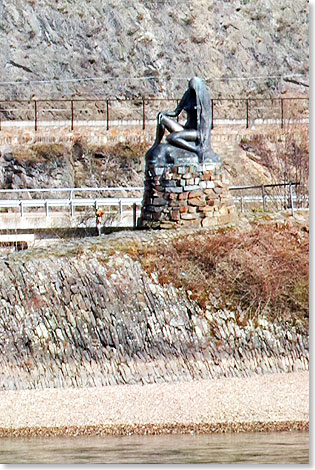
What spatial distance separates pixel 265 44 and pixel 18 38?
42.1 ft

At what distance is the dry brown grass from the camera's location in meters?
31.3

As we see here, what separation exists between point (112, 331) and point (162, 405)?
3043 mm

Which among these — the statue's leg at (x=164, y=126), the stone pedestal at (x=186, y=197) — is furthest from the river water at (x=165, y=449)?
the statue's leg at (x=164, y=126)

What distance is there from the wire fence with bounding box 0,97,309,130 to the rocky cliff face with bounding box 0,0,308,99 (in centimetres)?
92

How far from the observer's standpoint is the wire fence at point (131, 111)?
6681cm

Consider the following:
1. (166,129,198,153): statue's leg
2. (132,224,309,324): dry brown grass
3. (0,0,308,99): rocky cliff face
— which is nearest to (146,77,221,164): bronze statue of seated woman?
(166,129,198,153): statue's leg

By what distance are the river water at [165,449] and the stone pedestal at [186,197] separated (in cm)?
925

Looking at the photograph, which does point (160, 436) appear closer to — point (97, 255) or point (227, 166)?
point (97, 255)

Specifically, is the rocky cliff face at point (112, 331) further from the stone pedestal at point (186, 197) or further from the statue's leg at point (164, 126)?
the statue's leg at point (164, 126)

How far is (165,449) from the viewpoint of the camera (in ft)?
78.4

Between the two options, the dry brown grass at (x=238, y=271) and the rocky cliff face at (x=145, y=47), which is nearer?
the dry brown grass at (x=238, y=271)

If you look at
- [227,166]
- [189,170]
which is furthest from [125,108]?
[189,170]

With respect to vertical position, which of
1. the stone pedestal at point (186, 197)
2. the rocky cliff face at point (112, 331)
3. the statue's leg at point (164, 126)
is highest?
the statue's leg at point (164, 126)

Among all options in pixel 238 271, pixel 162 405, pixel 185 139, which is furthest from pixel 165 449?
pixel 185 139
